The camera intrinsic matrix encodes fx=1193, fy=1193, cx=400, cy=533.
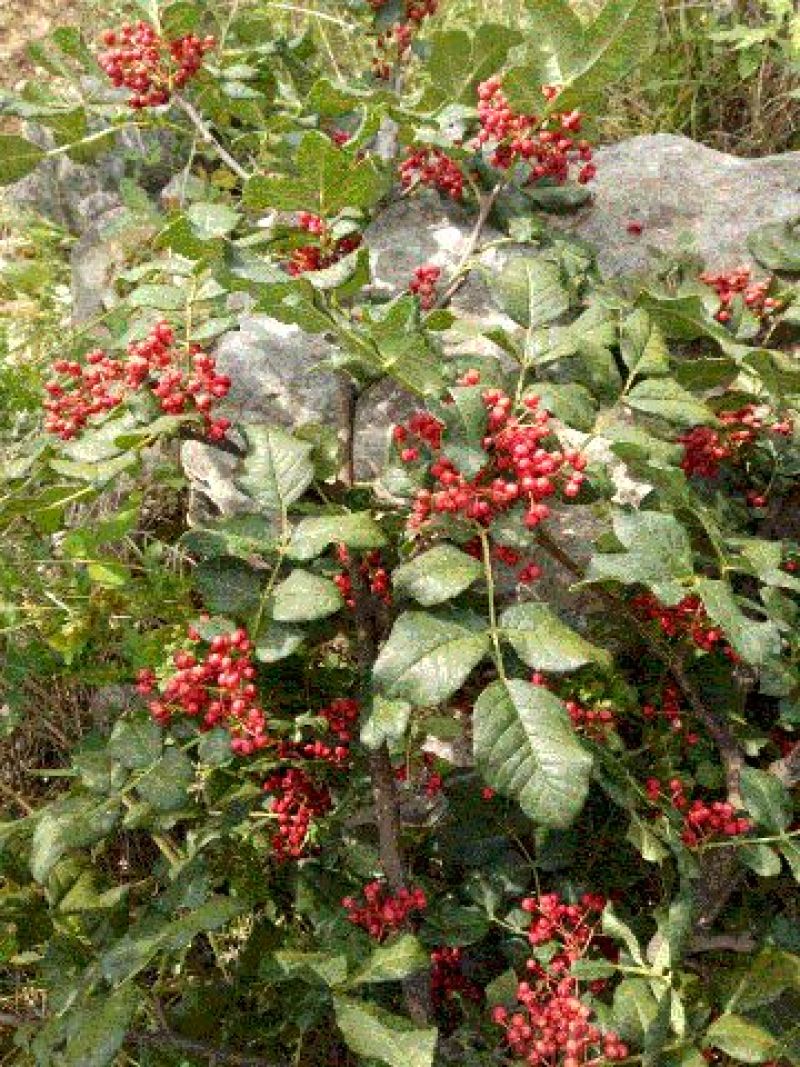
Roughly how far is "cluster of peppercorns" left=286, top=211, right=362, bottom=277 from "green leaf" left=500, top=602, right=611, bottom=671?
0.65 metres

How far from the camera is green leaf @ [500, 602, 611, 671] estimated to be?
67.6 inches

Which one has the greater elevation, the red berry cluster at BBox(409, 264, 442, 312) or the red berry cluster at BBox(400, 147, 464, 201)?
the red berry cluster at BBox(400, 147, 464, 201)

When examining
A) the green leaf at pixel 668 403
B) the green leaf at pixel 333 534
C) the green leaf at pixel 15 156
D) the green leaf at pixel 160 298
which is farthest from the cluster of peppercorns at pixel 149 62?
the green leaf at pixel 668 403

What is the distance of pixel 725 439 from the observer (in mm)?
2277

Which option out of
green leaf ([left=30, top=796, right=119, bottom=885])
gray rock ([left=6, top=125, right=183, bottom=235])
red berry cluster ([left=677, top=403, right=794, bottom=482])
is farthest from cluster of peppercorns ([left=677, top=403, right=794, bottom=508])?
gray rock ([left=6, top=125, right=183, bottom=235])

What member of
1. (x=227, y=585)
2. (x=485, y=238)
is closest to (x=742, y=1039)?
(x=227, y=585)

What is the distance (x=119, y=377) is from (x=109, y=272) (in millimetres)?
1539

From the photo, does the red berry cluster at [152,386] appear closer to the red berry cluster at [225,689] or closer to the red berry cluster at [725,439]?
the red berry cluster at [225,689]

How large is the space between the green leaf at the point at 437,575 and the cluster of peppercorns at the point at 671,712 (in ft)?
2.25

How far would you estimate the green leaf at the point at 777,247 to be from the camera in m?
2.53

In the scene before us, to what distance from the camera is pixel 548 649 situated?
5.69ft

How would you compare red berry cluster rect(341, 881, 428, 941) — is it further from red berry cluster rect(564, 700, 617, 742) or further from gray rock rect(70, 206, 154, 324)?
gray rock rect(70, 206, 154, 324)

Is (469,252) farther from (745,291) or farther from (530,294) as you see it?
(745,291)

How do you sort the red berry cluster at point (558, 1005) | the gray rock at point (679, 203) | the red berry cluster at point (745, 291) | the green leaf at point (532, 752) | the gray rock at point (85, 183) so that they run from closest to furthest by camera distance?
the green leaf at point (532, 752) < the red berry cluster at point (558, 1005) < the red berry cluster at point (745, 291) < the gray rock at point (679, 203) < the gray rock at point (85, 183)
